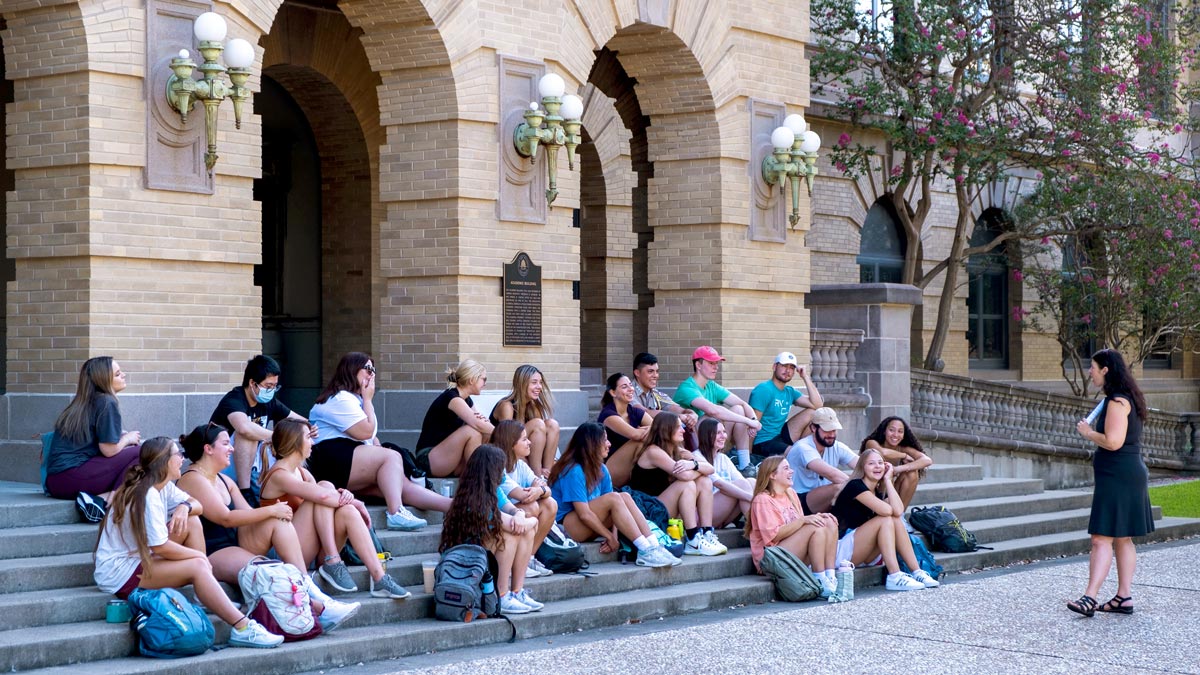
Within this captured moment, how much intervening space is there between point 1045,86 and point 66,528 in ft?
55.9

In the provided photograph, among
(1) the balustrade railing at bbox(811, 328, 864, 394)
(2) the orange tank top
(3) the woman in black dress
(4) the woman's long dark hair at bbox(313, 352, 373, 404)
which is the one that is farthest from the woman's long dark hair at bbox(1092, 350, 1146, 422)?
(1) the balustrade railing at bbox(811, 328, 864, 394)

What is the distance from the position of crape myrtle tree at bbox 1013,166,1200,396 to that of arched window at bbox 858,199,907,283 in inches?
82.7

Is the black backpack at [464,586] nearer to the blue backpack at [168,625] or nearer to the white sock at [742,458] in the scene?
the blue backpack at [168,625]

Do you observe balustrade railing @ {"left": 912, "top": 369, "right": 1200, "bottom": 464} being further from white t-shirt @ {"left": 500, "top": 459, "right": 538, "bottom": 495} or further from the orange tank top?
the orange tank top

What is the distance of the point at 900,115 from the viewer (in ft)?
73.7

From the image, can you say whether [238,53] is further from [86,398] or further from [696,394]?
[696,394]

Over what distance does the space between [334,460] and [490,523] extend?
1619mm

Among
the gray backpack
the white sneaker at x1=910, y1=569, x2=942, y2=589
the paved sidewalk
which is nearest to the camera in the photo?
the paved sidewalk

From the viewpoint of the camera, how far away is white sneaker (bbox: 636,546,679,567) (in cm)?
1184

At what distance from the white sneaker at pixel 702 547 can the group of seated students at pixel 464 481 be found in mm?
12

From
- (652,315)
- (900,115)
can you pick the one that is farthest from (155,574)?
(900,115)

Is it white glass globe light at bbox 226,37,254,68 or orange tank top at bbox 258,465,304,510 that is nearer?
orange tank top at bbox 258,465,304,510

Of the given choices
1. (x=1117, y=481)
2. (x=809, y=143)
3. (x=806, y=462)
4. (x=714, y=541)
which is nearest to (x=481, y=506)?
(x=714, y=541)

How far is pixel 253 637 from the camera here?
8.92m
